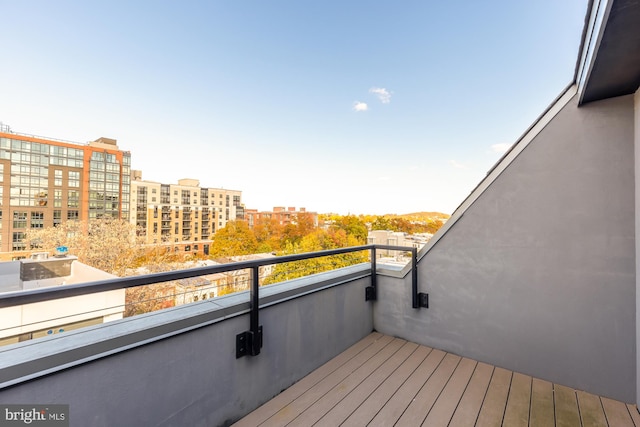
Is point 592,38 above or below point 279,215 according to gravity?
above

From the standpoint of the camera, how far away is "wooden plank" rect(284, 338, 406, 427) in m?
1.61

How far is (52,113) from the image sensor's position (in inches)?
850

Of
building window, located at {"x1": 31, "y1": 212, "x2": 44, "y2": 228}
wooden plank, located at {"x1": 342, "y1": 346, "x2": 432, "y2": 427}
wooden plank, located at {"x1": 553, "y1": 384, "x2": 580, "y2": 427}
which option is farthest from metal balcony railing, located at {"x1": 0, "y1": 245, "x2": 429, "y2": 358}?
building window, located at {"x1": 31, "y1": 212, "x2": 44, "y2": 228}

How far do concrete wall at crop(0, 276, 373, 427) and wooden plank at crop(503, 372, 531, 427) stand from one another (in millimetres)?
1256

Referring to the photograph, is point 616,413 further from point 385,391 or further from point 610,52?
point 610,52

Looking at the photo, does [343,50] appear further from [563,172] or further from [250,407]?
[250,407]

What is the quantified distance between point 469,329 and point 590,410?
2.59 ft

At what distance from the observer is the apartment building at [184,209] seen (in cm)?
3434

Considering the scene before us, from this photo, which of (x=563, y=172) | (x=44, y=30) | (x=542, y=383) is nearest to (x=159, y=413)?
(x=542, y=383)

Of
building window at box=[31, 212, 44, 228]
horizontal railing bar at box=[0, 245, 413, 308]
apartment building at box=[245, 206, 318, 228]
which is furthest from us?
apartment building at box=[245, 206, 318, 228]

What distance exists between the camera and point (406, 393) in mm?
1853

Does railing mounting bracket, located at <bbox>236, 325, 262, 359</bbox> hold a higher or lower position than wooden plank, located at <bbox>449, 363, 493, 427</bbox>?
higher

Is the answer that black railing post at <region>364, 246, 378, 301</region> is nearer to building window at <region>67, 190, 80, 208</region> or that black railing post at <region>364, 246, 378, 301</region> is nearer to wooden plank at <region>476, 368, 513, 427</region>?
wooden plank at <region>476, 368, 513, 427</region>

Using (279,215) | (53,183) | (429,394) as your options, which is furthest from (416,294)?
(53,183)
